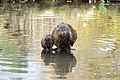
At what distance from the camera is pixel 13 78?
320 inches

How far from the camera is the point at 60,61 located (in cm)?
1023

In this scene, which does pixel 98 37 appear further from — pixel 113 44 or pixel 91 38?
pixel 113 44

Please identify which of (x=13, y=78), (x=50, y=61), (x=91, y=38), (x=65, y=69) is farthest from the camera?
(x=91, y=38)

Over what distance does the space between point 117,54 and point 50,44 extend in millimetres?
1864

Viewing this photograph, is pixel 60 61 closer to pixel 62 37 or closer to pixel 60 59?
pixel 60 59

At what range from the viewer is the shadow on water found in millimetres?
9016

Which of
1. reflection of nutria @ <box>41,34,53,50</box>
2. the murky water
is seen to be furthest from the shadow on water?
reflection of nutria @ <box>41,34,53,50</box>

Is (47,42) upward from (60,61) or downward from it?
upward

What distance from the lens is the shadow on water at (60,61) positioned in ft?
29.6

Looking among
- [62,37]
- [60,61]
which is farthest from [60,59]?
[62,37]

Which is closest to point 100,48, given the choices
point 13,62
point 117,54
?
point 117,54

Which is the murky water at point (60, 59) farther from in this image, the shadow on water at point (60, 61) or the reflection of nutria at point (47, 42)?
the reflection of nutria at point (47, 42)

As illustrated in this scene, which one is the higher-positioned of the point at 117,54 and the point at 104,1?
the point at 117,54

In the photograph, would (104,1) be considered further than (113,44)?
Yes
